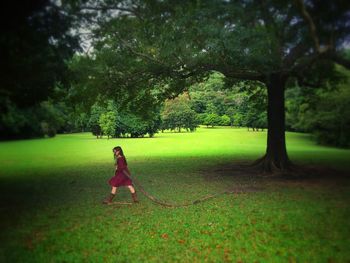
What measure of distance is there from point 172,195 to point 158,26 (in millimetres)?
6539

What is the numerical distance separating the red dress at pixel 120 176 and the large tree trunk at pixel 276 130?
8.76 meters

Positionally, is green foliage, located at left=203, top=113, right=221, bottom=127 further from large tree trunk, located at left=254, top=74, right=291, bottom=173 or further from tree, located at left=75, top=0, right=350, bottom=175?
tree, located at left=75, top=0, right=350, bottom=175

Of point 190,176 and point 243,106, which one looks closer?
point 190,176

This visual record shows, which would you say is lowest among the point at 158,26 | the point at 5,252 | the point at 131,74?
the point at 5,252

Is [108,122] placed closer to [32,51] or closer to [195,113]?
[195,113]

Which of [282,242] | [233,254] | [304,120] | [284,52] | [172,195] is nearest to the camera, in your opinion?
[233,254]

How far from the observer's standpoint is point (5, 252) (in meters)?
7.01

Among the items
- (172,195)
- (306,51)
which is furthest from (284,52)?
(172,195)

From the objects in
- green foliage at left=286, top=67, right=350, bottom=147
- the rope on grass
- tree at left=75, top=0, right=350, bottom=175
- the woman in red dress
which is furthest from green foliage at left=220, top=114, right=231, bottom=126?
the woman in red dress

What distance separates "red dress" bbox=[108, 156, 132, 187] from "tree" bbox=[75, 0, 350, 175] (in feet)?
15.3

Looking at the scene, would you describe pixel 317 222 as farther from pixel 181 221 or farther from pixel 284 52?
pixel 284 52

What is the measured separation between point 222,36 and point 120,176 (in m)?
5.56

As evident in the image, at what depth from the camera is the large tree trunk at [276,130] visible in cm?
1702

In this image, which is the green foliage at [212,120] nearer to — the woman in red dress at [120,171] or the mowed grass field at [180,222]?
the mowed grass field at [180,222]
